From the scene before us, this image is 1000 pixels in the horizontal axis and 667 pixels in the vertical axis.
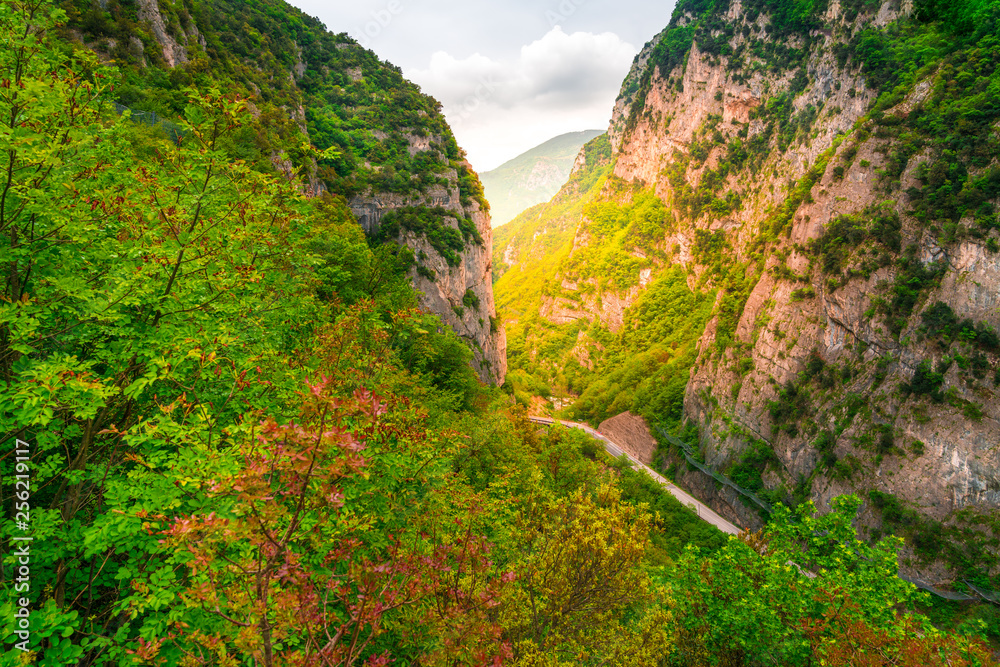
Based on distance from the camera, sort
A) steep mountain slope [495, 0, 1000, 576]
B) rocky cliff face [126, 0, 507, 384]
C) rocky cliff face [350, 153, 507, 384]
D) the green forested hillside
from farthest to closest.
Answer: rocky cliff face [350, 153, 507, 384], rocky cliff face [126, 0, 507, 384], steep mountain slope [495, 0, 1000, 576], the green forested hillside

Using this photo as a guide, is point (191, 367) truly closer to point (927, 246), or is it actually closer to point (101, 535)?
point (101, 535)

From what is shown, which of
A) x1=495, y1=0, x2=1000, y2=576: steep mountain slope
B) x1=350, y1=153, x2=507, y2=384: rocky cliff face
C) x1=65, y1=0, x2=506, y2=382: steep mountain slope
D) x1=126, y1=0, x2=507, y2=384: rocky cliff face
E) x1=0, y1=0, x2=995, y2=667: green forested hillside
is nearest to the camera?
x1=0, y1=0, x2=995, y2=667: green forested hillside

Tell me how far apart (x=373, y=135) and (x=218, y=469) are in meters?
52.4

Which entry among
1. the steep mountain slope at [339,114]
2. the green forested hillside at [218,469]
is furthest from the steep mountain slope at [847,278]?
the steep mountain slope at [339,114]

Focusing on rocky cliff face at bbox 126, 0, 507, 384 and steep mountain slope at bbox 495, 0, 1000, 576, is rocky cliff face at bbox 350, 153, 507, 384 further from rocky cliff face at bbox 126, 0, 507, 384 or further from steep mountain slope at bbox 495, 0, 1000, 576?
steep mountain slope at bbox 495, 0, 1000, 576

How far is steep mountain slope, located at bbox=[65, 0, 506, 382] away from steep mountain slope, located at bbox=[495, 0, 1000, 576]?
102ft

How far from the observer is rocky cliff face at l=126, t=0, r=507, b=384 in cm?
3061

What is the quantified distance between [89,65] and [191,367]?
15.4 ft

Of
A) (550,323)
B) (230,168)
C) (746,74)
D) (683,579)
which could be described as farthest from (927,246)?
(550,323)

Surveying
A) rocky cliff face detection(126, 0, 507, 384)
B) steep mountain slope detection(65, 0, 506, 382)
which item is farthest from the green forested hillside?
rocky cliff face detection(126, 0, 507, 384)

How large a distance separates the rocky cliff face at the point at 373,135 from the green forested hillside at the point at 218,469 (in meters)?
24.4

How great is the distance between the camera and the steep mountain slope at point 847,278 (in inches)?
1105

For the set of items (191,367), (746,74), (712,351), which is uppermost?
(746,74)

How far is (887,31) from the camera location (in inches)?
1893
